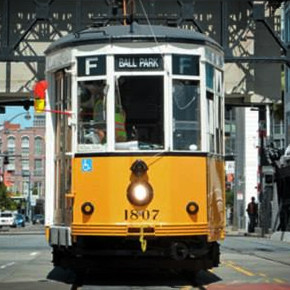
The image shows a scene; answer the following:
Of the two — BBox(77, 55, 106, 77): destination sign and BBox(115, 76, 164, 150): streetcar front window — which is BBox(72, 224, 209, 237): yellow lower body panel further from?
BBox(77, 55, 106, 77): destination sign

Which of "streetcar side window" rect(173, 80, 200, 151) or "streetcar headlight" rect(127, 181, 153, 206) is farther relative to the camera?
"streetcar side window" rect(173, 80, 200, 151)

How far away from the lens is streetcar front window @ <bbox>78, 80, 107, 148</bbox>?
11.0 m

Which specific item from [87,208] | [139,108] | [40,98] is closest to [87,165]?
[87,208]

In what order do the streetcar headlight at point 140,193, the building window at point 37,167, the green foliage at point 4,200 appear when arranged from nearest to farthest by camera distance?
the streetcar headlight at point 140,193 < the green foliage at point 4,200 < the building window at point 37,167

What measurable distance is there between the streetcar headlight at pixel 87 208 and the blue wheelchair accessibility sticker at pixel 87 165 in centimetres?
48

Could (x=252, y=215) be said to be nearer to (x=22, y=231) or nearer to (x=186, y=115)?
(x=22, y=231)

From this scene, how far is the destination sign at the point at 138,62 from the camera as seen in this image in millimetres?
10906

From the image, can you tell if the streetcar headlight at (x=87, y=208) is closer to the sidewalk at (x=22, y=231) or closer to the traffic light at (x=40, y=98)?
the traffic light at (x=40, y=98)

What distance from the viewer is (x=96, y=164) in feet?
35.4

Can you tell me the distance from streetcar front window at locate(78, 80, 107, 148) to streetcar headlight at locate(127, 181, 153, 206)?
0.80 meters

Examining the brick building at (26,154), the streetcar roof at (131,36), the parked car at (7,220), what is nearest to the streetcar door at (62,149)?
the streetcar roof at (131,36)

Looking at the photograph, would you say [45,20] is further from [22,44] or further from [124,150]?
[124,150]

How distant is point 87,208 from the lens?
10.7 m

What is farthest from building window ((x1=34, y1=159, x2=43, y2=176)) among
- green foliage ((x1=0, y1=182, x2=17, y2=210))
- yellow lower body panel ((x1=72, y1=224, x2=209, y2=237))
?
yellow lower body panel ((x1=72, y1=224, x2=209, y2=237))
